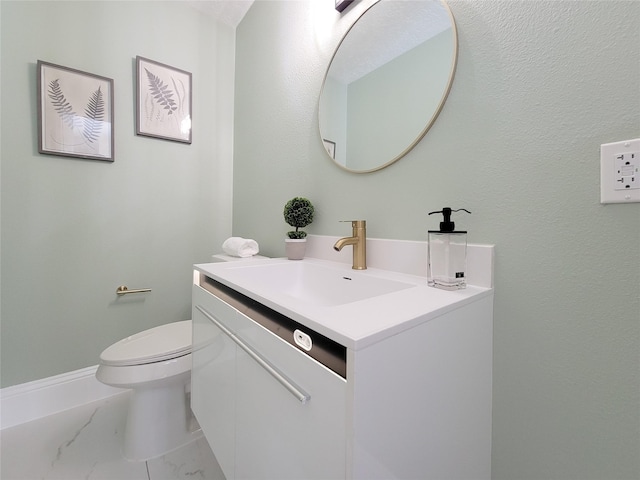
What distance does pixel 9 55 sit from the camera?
50.5 inches

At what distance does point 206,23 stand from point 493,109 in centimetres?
201

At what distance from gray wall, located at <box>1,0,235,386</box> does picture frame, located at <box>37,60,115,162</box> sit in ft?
0.14

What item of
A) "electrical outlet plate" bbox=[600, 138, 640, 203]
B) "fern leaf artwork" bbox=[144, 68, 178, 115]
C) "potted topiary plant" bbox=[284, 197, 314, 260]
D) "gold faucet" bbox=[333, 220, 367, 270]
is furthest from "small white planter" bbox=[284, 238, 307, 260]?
"fern leaf artwork" bbox=[144, 68, 178, 115]

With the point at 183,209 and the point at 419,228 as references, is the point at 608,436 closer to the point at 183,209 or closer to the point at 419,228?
the point at 419,228

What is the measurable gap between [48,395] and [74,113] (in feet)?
4.81

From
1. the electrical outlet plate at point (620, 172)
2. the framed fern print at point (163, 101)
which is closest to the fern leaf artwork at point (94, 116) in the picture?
the framed fern print at point (163, 101)

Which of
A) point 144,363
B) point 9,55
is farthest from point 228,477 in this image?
point 9,55

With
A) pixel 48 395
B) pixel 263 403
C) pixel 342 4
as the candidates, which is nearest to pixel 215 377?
pixel 263 403

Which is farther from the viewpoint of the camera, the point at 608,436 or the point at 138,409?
the point at 138,409

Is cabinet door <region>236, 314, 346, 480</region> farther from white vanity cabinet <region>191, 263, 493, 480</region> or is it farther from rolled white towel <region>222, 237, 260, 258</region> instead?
rolled white towel <region>222, 237, 260, 258</region>

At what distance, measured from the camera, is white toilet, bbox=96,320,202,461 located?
108cm

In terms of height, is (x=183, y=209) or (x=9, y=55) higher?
(x=9, y=55)

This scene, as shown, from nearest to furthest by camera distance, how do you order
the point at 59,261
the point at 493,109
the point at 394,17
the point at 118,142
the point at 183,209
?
1. the point at 493,109
2. the point at 394,17
3. the point at 59,261
4. the point at 118,142
5. the point at 183,209

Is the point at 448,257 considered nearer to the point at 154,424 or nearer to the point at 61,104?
the point at 154,424
